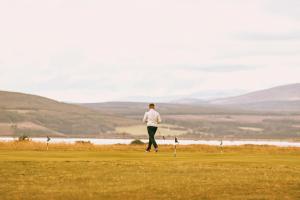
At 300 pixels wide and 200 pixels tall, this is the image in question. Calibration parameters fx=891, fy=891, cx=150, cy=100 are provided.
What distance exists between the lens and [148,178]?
2562cm

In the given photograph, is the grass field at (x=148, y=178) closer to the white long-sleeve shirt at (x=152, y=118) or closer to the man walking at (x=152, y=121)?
the man walking at (x=152, y=121)

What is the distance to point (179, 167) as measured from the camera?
29.6m

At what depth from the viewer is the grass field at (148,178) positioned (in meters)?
22.2

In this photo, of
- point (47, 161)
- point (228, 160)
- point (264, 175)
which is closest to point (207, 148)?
point (228, 160)

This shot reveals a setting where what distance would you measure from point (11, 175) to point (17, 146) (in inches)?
782

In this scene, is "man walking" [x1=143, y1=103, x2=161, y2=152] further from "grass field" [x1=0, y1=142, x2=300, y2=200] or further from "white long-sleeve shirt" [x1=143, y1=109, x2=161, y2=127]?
"grass field" [x1=0, y1=142, x2=300, y2=200]

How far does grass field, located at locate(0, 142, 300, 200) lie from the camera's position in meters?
22.2

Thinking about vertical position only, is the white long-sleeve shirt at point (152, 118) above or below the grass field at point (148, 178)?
above

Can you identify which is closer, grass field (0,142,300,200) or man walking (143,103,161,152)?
grass field (0,142,300,200)

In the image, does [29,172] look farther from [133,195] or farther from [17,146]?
[17,146]

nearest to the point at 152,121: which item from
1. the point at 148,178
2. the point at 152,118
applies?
the point at 152,118

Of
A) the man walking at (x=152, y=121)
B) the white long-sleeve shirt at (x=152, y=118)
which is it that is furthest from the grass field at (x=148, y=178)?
→ the white long-sleeve shirt at (x=152, y=118)

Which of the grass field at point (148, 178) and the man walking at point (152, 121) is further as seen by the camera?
the man walking at point (152, 121)

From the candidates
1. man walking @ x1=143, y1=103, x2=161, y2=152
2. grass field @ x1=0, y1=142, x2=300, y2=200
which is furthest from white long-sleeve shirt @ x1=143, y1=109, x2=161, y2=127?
grass field @ x1=0, y1=142, x2=300, y2=200
